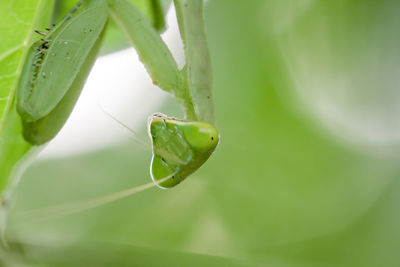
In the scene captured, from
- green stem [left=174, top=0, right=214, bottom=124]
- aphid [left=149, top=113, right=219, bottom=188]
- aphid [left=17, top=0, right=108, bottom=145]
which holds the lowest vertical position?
aphid [left=149, top=113, right=219, bottom=188]

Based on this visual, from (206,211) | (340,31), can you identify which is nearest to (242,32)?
(340,31)

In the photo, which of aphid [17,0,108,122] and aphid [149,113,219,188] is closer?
aphid [17,0,108,122]

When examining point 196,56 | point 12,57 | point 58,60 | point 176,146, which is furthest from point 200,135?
point 12,57

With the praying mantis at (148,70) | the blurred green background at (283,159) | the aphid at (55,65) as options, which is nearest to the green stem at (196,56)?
the praying mantis at (148,70)

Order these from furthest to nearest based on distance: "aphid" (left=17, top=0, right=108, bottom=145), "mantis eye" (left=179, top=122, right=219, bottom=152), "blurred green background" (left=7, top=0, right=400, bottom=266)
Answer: "blurred green background" (left=7, top=0, right=400, bottom=266)
"mantis eye" (left=179, top=122, right=219, bottom=152)
"aphid" (left=17, top=0, right=108, bottom=145)

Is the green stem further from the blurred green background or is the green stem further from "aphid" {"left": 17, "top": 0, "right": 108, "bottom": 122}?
the blurred green background

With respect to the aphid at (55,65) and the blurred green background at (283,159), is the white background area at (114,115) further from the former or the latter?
the aphid at (55,65)

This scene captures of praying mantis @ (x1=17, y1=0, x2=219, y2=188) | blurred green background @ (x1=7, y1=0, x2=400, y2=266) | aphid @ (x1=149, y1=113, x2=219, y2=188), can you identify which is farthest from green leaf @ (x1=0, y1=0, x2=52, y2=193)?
blurred green background @ (x1=7, y1=0, x2=400, y2=266)

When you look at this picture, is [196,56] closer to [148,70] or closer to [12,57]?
[148,70]

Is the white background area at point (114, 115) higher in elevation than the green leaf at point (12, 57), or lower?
lower
